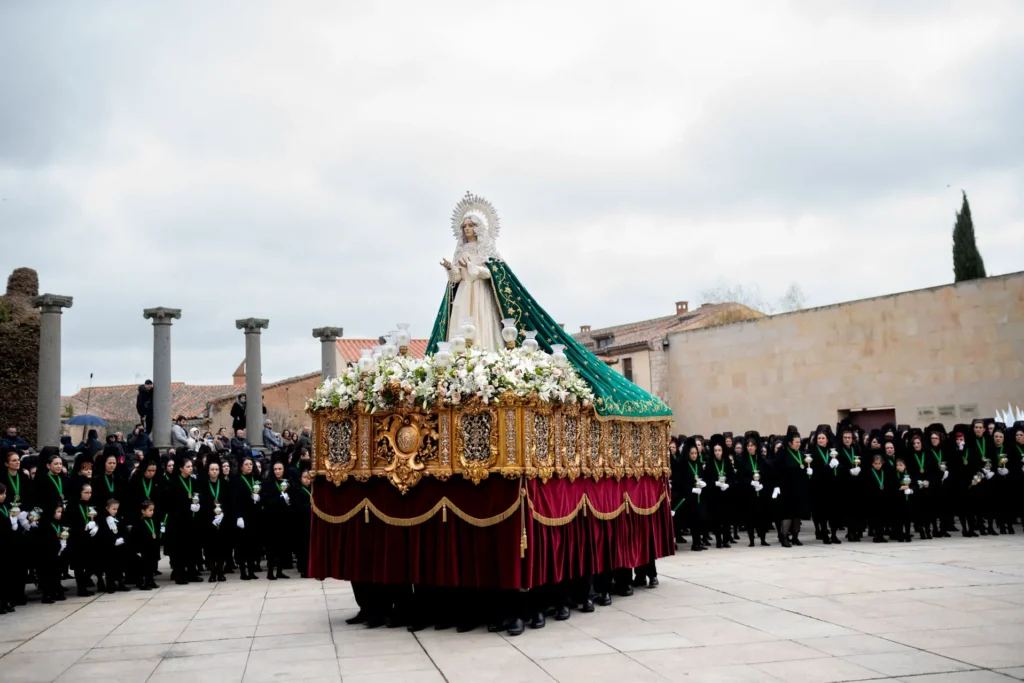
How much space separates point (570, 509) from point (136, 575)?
6.84 metres

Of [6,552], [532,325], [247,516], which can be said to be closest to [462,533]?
[532,325]

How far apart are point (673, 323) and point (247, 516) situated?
28688 mm

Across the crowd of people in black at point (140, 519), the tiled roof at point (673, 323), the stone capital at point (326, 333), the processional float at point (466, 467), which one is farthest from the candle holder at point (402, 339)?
the tiled roof at point (673, 323)

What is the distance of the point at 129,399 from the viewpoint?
50344 mm

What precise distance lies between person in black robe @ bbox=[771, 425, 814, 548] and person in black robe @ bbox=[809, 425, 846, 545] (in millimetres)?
324

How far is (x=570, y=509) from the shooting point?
8266 millimetres

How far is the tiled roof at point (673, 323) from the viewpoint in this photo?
3800 cm

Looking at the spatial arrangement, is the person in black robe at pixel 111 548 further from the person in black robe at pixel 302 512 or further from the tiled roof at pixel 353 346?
the tiled roof at pixel 353 346

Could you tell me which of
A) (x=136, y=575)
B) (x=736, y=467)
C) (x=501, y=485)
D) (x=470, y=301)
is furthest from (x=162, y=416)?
(x=501, y=485)

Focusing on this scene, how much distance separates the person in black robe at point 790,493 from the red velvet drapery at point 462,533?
21.9 ft

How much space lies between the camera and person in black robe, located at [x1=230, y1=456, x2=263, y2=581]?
12930mm

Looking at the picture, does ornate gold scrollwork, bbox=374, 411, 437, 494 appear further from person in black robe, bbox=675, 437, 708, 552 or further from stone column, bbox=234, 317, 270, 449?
stone column, bbox=234, 317, 270, 449

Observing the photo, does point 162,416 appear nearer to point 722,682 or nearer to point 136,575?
point 136,575

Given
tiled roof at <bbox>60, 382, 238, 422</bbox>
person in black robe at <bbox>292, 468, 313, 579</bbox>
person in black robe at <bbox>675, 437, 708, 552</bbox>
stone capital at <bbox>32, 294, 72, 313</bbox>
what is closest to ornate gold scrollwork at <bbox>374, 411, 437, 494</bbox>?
person in black robe at <bbox>292, 468, 313, 579</bbox>
